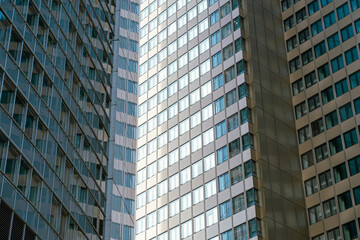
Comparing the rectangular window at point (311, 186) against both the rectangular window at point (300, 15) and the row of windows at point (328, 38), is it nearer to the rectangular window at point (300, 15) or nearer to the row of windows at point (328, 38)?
the row of windows at point (328, 38)

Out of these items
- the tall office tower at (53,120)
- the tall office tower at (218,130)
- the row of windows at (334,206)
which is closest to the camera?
the tall office tower at (53,120)

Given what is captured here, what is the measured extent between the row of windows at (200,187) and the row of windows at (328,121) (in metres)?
9.48

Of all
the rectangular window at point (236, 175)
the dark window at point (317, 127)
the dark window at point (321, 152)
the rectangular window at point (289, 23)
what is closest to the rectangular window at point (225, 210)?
the rectangular window at point (236, 175)

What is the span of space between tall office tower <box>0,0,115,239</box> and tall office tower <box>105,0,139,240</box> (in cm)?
124

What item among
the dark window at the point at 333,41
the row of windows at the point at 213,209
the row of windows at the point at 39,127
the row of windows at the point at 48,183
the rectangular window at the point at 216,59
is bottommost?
the row of windows at the point at 48,183

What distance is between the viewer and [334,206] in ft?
244

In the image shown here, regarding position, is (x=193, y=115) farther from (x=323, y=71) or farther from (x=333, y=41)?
(x=333, y=41)

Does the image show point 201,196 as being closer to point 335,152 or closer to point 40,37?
point 335,152

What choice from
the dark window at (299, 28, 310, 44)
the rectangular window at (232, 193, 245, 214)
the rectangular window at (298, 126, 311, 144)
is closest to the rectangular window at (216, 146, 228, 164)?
the rectangular window at (232, 193, 245, 214)

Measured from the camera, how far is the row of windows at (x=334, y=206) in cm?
7262

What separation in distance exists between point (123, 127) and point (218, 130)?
30.9 meters

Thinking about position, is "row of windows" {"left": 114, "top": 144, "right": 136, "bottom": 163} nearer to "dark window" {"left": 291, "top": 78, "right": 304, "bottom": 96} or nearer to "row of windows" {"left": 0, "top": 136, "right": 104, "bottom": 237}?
"row of windows" {"left": 0, "top": 136, "right": 104, "bottom": 237}

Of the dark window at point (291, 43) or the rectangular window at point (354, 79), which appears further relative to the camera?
the dark window at point (291, 43)

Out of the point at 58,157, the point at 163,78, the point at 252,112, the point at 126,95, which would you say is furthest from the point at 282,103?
the point at 58,157
